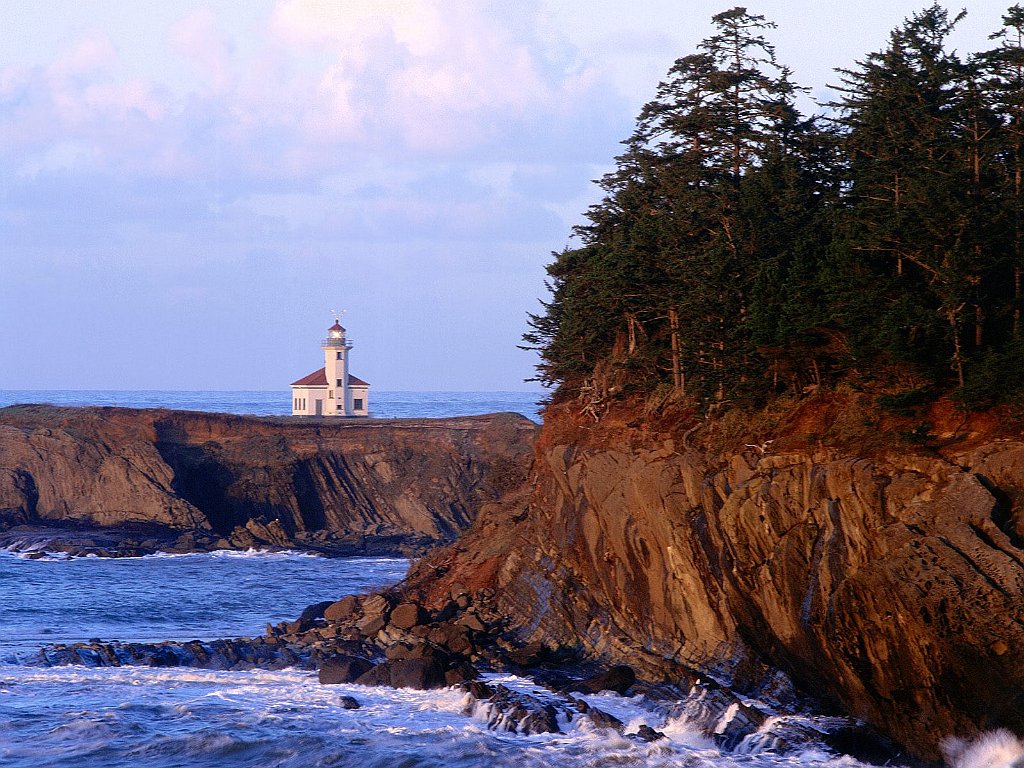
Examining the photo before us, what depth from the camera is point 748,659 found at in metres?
23.6

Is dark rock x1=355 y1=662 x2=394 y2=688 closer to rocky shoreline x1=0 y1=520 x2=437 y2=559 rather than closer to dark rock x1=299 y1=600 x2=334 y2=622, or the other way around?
dark rock x1=299 y1=600 x2=334 y2=622

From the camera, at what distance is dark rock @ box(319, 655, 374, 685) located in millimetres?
26594

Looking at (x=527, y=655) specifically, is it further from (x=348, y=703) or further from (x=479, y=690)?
(x=348, y=703)

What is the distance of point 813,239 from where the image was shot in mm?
24781

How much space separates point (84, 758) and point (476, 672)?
328 inches

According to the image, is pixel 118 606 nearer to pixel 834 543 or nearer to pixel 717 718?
pixel 717 718

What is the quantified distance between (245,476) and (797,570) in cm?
4754

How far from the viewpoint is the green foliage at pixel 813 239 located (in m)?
21.3

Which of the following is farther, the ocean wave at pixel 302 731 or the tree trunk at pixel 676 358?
the tree trunk at pixel 676 358

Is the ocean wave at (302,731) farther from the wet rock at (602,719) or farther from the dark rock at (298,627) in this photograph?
the dark rock at (298,627)

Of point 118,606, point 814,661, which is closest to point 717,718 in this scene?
point 814,661

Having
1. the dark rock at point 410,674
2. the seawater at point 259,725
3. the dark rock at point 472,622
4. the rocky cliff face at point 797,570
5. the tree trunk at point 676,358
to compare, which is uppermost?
the tree trunk at point 676,358

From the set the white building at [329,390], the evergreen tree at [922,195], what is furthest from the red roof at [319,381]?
the evergreen tree at [922,195]

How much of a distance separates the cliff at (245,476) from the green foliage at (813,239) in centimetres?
2890
